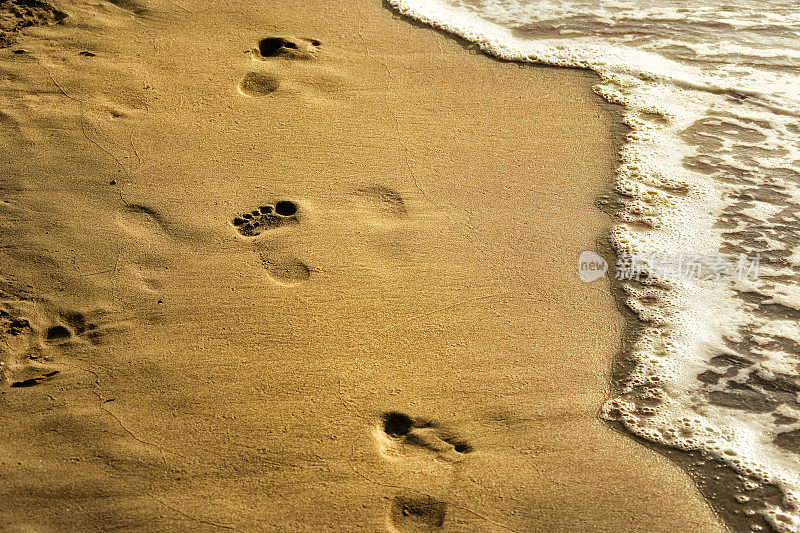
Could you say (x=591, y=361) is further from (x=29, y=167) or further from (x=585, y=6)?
(x=585, y=6)

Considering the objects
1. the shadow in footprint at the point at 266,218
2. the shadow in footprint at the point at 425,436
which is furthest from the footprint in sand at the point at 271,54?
the shadow in footprint at the point at 425,436

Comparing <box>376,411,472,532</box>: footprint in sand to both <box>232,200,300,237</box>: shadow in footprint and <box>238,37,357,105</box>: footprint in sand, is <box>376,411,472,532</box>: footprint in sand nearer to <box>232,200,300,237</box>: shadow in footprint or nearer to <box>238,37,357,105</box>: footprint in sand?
<box>232,200,300,237</box>: shadow in footprint

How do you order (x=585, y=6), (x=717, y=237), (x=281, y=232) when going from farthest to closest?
1. (x=585, y=6)
2. (x=717, y=237)
3. (x=281, y=232)

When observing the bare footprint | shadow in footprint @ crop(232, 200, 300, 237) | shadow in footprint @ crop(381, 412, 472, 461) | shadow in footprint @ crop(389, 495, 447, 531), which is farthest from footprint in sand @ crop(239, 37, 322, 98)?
shadow in footprint @ crop(389, 495, 447, 531)

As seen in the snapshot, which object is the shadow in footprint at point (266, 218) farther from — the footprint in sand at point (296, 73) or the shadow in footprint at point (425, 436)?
the shadow in footprint at point (425, 436)

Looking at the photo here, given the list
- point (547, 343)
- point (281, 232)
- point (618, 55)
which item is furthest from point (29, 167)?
point (618, 55)

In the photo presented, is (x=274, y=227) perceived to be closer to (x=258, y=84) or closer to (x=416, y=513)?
(x=258, y=84)
